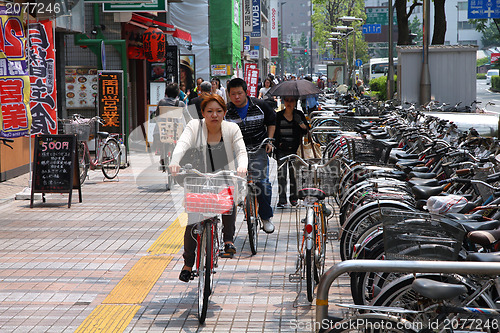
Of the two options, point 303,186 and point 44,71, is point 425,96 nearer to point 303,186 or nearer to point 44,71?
point 44,71

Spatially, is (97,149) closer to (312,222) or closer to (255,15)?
(312,222)

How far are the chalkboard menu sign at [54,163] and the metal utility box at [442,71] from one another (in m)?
14.5

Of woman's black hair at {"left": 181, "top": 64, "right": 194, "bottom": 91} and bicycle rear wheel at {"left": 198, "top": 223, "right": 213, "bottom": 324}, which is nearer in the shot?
bicycle rear wheel at {"left": 198, "top": 223, "right": 213, "bottom": 324}

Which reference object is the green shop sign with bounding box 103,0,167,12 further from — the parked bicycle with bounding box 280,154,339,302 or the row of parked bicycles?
the parked bicycle with bounding box 280,154,339,302

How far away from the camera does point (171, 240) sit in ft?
26.4

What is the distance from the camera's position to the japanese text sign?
50.4 feet

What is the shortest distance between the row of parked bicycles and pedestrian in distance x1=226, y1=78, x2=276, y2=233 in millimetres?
872

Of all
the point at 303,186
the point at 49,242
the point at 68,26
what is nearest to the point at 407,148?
the point at 303,186

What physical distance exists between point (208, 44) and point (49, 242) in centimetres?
2630

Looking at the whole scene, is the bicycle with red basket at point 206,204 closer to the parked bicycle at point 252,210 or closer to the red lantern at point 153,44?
the parked bicycle at point 252,210

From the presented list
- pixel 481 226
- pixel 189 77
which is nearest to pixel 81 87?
pixel 189 77

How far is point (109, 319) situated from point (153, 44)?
14657 mm

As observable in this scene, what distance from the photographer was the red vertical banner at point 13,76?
33.8 feet

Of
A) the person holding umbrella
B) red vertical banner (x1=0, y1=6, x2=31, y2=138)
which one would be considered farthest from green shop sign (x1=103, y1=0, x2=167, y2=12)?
the person holding umbrella
